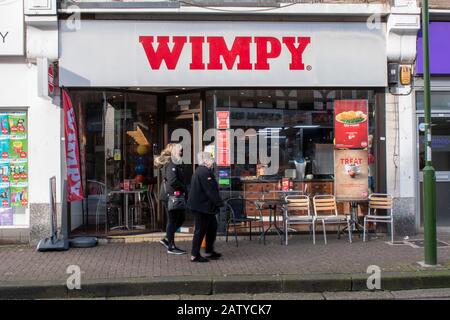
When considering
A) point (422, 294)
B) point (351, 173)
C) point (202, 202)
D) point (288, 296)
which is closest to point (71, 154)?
point (202, 202)

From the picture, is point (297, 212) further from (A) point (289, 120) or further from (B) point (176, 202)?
(B) point (176, 202)

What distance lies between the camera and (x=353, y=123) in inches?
404

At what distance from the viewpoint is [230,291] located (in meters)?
6.75

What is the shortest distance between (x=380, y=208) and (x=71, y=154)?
5.83m

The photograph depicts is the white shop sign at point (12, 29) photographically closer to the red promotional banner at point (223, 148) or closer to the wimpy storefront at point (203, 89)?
the wimpy storefront at point (203, 89)

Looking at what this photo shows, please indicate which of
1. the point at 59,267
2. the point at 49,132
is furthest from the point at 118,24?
the point at 59,267

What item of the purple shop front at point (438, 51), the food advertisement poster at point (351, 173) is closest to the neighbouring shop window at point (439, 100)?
the purple shop front at point (438, 51)

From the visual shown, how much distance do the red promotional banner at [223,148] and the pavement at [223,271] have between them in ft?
5.91

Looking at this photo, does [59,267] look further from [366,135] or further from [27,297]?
[366,135]

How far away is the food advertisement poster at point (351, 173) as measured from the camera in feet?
33.5

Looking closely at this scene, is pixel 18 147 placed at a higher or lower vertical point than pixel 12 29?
lower

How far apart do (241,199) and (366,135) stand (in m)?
2.82

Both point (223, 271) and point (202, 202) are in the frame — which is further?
point (202, 202)

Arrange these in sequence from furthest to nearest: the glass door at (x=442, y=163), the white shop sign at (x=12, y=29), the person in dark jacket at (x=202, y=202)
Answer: the glass door at (x=442, y=163)
the white shop sign at (x=12, y=29)
the person in dark jacket at (x=202, y=202)
